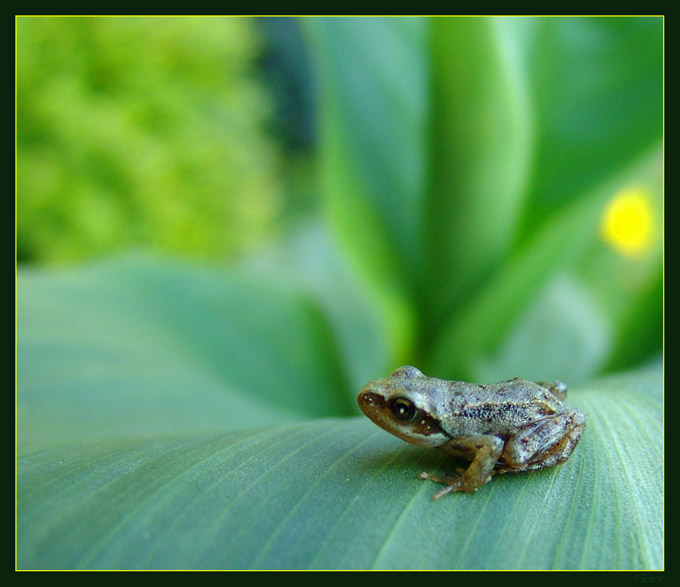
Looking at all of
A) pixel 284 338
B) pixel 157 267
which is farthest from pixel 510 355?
pixel 157 267

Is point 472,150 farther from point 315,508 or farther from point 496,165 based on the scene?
→ point 315,508

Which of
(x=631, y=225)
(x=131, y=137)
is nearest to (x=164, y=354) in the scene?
(x=631, y=225)

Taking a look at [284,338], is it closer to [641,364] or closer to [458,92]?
[458,92]

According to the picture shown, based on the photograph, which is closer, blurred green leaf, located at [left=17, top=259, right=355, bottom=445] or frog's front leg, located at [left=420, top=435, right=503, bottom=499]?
frog's front leg, located at [left=420, top=435, right=503, bottom=499]

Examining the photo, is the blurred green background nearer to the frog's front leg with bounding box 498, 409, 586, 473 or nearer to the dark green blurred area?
the frog's front leg with bounding box 498, 409, 586, 473

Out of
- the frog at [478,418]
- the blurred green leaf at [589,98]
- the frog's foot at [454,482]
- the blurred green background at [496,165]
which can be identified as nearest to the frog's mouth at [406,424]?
the frog at [478,418]

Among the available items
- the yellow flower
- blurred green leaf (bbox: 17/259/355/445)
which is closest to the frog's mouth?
blurred green leaf (bbox: 17/259/355/445)
